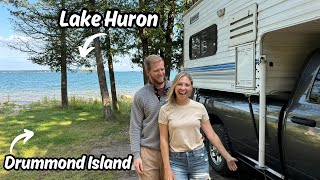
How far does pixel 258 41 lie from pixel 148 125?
1.82 m

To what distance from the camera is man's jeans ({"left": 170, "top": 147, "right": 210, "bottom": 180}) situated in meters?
2.85

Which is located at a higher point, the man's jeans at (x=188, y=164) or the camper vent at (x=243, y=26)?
the camper vent at (x=243, y=26)

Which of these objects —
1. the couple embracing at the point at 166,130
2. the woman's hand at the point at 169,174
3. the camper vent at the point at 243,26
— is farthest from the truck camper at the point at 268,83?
the woman's hand at the point at 169,174

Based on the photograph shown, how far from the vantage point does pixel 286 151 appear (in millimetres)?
3371

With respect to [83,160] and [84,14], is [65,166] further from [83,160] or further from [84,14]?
[84,14]

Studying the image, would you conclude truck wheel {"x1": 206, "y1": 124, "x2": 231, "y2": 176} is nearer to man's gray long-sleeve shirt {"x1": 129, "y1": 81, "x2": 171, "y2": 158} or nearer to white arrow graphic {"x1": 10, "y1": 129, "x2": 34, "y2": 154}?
man's gray long-sleeve shirt {"x1": 129, "y1": 81, "x2": 171, "y2": 158}

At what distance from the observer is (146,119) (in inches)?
116

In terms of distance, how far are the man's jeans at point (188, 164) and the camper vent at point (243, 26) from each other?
1.83m

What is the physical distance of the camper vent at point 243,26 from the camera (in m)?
4.07

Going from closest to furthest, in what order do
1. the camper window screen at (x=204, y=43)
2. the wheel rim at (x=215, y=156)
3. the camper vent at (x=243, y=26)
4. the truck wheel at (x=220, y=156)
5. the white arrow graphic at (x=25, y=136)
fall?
the camper vent at (x=243, y=26) < the truck wheel at (x=220, y=156) < the wheel rim at (x=215, y=156) < the camper window screen at (x=204, y=43) < the white arrow graphic at (x=25, y=136)

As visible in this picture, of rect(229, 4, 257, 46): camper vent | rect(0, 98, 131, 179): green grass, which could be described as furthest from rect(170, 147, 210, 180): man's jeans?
rect(0, 98, 131, 179): green grass

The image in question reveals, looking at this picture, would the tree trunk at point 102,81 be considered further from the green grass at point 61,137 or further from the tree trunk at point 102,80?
the green grass at point 61,137

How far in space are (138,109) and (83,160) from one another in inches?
145

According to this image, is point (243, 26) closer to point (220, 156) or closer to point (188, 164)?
point (220, 156)
